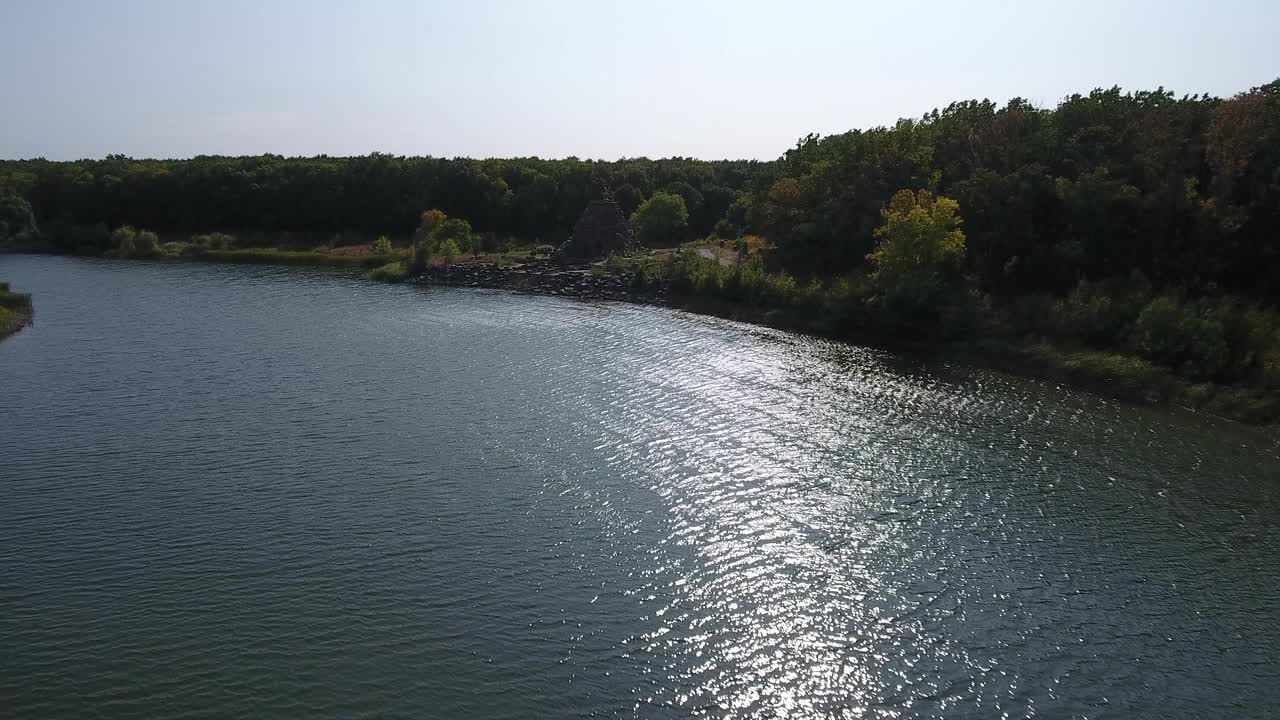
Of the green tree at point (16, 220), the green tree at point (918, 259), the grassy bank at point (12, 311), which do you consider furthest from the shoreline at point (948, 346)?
the green tree at point (16, 220)

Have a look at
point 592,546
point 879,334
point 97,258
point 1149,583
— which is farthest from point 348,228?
point 1149,583

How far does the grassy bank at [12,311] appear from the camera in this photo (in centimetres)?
5672

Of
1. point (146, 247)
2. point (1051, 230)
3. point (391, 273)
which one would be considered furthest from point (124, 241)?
point (1051, 230)

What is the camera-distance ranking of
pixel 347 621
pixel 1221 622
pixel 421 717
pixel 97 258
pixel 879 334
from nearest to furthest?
pixel 421 717
pixel 347 621
pixel 1221 622
pixel 879 334
pixel 97 258

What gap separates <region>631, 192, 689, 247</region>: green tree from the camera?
10502 cm

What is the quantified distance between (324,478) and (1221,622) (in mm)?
28788

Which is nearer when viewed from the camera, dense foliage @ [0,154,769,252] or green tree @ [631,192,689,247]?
green tree @ [631,192,689,247]

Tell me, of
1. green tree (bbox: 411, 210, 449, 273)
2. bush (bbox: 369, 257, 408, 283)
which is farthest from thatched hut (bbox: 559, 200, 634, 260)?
bush (bbox: 369, 257, 408, 283)

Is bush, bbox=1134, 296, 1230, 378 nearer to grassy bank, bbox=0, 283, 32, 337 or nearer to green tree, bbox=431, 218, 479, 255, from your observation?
grassy bank, bbox=0, 283, 32, 337

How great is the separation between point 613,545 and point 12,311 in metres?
55.5

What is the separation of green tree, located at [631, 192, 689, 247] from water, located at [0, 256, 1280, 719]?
57005 millimetres

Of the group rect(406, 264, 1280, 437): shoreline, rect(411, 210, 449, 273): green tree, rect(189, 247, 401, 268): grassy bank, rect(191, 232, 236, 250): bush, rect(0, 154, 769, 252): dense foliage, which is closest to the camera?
rect(406, 264, 1280, 437): shoreline

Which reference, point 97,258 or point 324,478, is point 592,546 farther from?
point 97,258

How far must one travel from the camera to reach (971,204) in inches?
2510
